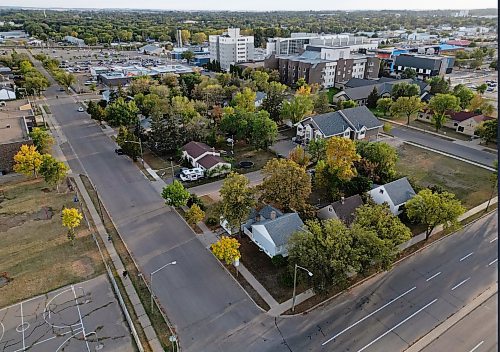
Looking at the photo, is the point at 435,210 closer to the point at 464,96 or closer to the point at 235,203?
the point at 235,203

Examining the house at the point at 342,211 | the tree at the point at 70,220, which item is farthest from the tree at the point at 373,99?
the tree at the point at 70,220

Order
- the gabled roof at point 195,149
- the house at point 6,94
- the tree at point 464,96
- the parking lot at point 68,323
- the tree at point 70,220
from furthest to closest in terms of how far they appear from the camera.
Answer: the house at point 6,94, the tree at point 464,96, the gabled roof at point 195,149, the tree at point 70,220, the parking lot at point 68,323

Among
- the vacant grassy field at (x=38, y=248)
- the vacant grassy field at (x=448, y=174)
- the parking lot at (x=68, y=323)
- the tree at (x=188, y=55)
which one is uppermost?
the tree at (x=188, y=55)

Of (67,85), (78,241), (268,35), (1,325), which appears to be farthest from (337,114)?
(268,35)

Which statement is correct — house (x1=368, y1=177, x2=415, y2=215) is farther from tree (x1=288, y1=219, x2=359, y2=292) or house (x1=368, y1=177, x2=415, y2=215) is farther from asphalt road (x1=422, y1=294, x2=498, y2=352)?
asphalt road (x1=422, y1=294, x2=498, y2=352)

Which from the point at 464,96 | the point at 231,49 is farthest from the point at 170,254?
the point at 231,49

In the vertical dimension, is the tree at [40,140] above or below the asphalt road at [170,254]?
above

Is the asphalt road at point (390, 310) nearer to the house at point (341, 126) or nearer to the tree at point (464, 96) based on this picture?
the house at point (341, 126)
